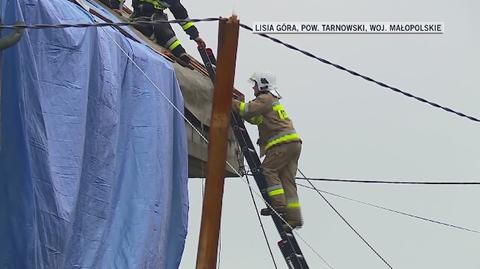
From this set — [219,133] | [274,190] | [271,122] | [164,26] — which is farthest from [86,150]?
[164,26]

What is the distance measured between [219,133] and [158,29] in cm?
385

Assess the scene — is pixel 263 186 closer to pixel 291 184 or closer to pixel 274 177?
pixel 274 177

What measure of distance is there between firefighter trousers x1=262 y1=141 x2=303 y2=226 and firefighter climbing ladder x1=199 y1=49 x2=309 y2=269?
0.07 metres

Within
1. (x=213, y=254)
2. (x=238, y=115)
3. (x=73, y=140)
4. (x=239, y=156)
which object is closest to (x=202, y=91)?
(x=238, y=115)

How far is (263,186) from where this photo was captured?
27.8 feet

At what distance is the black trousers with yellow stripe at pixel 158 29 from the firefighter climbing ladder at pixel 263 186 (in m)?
0.47

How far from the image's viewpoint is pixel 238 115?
331 inches

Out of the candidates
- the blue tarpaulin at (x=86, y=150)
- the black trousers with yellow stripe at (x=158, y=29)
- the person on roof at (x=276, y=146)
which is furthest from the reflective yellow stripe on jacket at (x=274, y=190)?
the black trousers with yellow stripe at (x=158, y=29)

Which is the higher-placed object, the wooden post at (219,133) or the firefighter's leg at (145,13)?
the firefighter's leg at (145,13)

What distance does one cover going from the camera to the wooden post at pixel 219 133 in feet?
16.9

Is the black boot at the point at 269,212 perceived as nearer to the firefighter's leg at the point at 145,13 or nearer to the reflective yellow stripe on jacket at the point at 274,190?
the reflective yellow stripe on jacket at the point at 274,190

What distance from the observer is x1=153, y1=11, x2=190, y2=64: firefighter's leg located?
8.78 meters

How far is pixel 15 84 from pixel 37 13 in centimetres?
61

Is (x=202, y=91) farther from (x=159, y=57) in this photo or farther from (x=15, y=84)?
(x=15, y=84)
